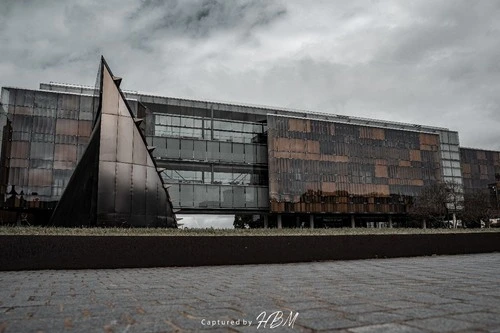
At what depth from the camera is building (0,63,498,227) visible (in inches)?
1829

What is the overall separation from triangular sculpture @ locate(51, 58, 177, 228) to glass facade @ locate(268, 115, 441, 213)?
3627cm

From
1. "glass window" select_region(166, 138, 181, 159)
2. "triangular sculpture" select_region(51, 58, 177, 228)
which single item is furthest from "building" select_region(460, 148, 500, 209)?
"triangular sculpture" select_region(51, 58, 177, 228)

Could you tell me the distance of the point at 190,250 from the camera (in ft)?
41.2

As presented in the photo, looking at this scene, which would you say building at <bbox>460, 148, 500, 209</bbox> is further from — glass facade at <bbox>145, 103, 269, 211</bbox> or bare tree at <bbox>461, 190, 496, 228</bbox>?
glass facade at <bbox>145, 103, 269, 211</bbox>

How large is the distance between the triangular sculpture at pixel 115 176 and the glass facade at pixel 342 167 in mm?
36272

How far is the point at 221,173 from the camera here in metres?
53.6

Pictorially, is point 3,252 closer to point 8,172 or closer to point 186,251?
point 186,251

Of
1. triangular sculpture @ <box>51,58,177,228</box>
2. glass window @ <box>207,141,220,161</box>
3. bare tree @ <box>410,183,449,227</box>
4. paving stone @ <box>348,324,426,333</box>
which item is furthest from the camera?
glass window @ <box>207,141,220,161</box>

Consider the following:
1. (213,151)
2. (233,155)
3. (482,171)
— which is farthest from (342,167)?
(482,171)

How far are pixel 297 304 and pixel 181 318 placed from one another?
136cm

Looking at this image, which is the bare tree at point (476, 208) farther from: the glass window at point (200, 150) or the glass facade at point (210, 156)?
the glass window at point (200, 150)

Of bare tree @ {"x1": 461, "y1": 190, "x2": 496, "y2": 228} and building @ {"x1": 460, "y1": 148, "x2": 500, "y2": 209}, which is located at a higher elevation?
building @ {"x1": 460, "y1": 148, "x2": 500, "y2": 209}

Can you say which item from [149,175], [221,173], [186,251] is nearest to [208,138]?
[221,173]

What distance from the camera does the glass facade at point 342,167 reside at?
173 feet
